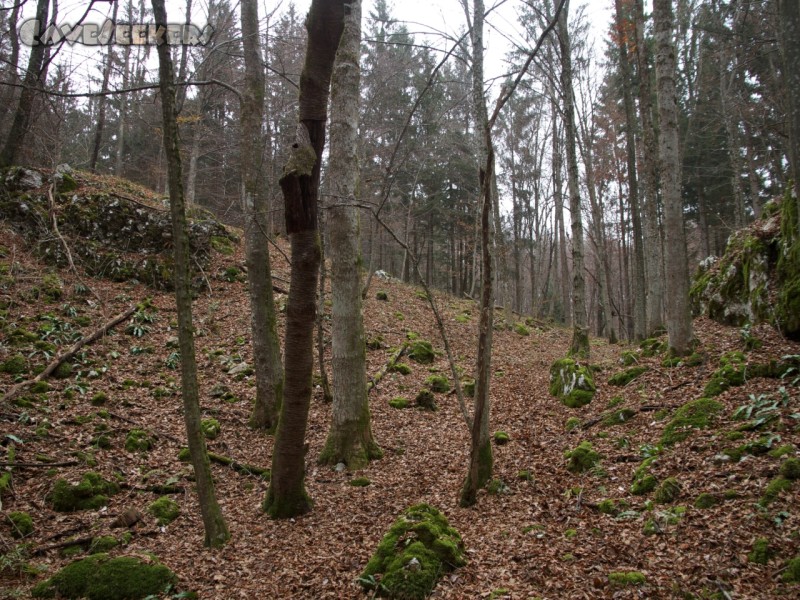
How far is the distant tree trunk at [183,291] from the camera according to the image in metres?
4.24

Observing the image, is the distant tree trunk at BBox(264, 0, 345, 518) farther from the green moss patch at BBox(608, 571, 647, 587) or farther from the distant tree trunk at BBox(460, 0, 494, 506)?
the green moss patch at BBox(608, 571, 647, 587)

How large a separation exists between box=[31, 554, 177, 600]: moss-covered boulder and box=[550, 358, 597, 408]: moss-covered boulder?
619 cm

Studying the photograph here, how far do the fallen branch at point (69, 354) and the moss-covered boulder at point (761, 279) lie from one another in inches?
402

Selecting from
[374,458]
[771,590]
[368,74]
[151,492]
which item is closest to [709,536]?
[771,590]

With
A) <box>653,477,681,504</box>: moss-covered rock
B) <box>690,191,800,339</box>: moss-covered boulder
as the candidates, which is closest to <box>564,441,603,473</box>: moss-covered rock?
<box>653,477,681,504</box>: moss-covered rock

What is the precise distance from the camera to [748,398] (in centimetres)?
514

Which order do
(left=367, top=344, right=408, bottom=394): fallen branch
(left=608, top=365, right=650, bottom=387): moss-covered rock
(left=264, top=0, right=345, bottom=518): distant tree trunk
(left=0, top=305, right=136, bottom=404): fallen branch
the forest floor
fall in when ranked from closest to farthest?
the forest floor < (left=264, top=0, right=345, bottom=518): distant tree trunk < (left=0, top=305, right=136, bottom=404): fallen branch < (left=608, top=365, right=650, bottom=387): moss-covered rock < (left=367, top=344, right=408, bottom=394): fallen branch

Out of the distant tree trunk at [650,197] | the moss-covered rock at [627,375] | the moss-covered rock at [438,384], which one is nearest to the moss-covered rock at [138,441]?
the moss-covered rock at [438,384]

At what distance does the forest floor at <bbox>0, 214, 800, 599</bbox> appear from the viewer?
3578 millimetres

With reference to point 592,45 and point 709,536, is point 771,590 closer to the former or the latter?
point 709,536

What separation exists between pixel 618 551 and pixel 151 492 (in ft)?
16.7

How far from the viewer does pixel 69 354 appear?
27.1ft

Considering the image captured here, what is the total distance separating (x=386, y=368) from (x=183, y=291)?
639 cm

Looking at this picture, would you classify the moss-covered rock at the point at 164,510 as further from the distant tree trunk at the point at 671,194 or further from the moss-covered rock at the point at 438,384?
the distant tree trunk at the point at 671,194
